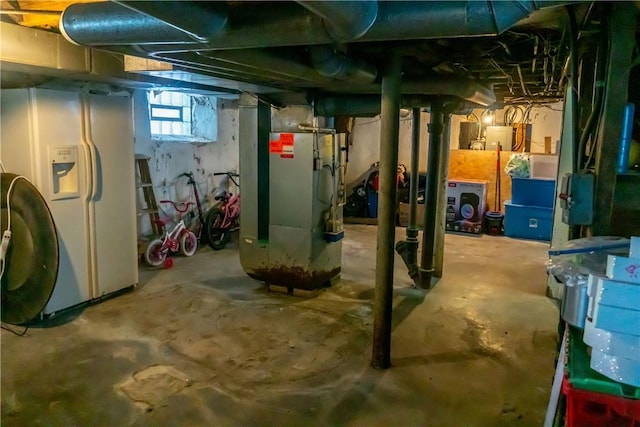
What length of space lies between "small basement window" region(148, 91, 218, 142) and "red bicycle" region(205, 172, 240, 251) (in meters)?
0.82

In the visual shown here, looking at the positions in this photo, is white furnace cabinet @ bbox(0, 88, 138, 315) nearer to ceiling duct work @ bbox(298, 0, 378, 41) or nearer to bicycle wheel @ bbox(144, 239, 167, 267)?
bicycle wheel @ bbox(144, 239, 167, 267)

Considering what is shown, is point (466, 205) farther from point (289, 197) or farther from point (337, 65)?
point (337, 65)

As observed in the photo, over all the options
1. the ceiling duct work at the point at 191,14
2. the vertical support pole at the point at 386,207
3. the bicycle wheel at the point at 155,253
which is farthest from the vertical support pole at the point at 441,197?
the ceiling duct work at the point at 191,14

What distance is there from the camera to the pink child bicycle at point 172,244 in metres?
5.09

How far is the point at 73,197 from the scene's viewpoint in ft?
12.4

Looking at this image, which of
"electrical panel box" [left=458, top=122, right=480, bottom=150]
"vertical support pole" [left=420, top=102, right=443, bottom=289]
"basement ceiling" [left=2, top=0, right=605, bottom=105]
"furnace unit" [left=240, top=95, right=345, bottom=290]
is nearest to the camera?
"basement ceiling" [left=2, top=0, right=605, bottom=105]

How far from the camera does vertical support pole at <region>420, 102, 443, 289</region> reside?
4348 mm

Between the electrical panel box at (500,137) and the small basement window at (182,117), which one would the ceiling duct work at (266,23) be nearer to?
the small basement window at (182,117)

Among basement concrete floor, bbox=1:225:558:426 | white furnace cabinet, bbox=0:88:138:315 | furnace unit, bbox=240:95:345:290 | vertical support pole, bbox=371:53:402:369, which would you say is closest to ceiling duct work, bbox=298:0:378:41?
vertical support pole, bbox=371:53:402:369

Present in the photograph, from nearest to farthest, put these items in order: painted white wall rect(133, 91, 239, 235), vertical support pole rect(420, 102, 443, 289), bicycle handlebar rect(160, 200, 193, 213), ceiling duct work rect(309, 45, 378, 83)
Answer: ceiling duct work rect(309, 45, 378, 83) → vertical support pole rect(420, 102, 443, 289) → painted white wall rect(133, 91, 239, 235) → bicycle handlebar rect(160, 200, 193, 213)

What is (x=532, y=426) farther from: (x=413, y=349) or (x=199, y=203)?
(x=199, y=203)

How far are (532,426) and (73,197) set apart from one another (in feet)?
11.4

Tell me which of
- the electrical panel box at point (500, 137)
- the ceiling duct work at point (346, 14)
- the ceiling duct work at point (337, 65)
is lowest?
the electrical panel box at point (500, 137)

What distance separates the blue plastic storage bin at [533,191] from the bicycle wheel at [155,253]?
477 centimetres
